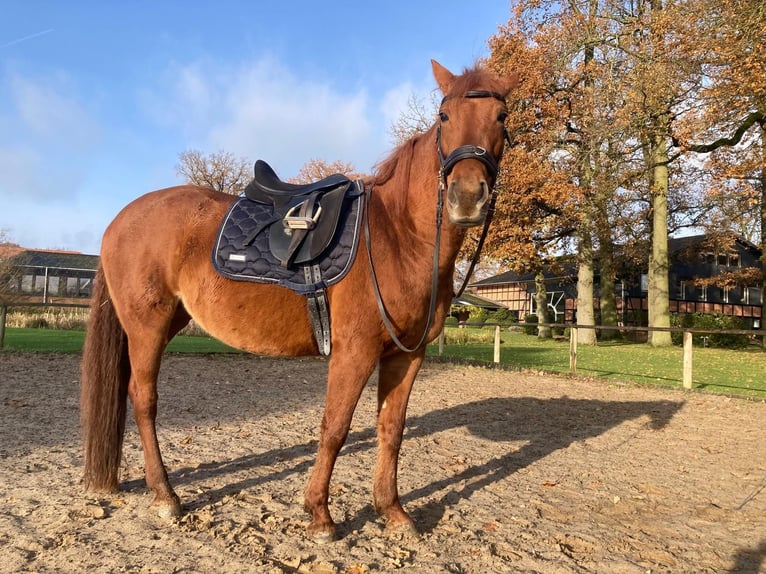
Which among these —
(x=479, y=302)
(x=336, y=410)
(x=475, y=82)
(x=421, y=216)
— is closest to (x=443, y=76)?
(x=475, y=82)

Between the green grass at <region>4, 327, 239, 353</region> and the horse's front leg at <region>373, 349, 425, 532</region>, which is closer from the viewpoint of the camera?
the horse's front leg at <region>373, 349, 425, 532</region>

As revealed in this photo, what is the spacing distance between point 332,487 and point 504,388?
259 inches

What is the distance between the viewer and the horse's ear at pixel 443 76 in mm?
3156

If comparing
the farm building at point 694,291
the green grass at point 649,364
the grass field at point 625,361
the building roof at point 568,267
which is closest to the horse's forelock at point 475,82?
the grass field at point 625,361

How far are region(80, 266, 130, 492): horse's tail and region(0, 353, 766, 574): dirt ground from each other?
0.68ft

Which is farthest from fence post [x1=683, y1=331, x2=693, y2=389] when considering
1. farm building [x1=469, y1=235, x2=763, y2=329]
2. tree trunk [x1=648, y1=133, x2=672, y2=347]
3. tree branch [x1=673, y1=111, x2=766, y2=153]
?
farm building [x1=469, y1=235, x2=763, y2=329]

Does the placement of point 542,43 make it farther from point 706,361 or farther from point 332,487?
point 332,487

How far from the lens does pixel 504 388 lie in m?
10.1

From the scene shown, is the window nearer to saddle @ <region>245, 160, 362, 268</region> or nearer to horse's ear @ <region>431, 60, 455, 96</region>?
saddle @ <region>245, 160, 362, 268</region>

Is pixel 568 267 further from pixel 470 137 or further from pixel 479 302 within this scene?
pixel 470 137

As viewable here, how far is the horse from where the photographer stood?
3008mm

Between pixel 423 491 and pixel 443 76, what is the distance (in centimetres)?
299

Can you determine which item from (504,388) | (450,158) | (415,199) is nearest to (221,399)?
(504,388)

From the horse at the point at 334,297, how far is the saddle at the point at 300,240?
8cm
